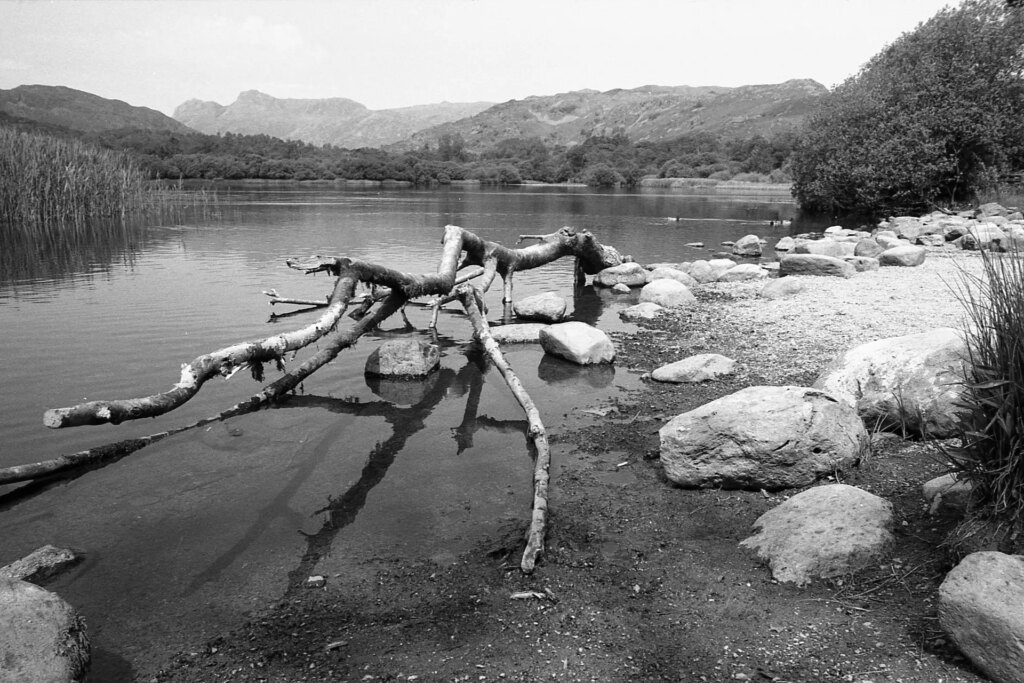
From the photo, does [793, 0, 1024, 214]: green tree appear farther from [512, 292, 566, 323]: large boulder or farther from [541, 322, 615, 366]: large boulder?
[541, 322, 615, 366]: large boulder

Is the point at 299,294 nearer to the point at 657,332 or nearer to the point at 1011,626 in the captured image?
the point at 657,332

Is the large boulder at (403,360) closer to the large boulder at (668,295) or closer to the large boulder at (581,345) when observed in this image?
the large boulder at (581,345)

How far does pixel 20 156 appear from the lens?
33719mm

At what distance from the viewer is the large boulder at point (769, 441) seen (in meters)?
7.37

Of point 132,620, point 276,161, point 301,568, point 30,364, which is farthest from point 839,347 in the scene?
point 276,161

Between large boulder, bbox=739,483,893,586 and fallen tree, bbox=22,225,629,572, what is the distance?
2210mm

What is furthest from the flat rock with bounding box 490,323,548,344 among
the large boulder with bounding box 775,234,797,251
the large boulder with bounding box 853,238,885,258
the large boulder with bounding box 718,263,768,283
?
the large boulder with bounding box 775,234,797,251

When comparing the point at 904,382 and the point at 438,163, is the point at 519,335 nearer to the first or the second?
the point at 904,382

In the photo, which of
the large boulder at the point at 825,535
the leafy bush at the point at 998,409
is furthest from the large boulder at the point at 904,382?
the leafy bush at the point at 998,409

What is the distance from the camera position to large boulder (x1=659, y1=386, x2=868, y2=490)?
7371 mm

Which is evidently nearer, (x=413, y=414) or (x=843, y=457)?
(x=843, y=457)

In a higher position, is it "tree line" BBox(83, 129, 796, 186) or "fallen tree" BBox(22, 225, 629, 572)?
"tree line" BBox(83, 129, 796, 186)

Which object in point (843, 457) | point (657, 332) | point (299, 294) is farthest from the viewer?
point (299, 294)

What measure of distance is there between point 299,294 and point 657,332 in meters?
12.1
